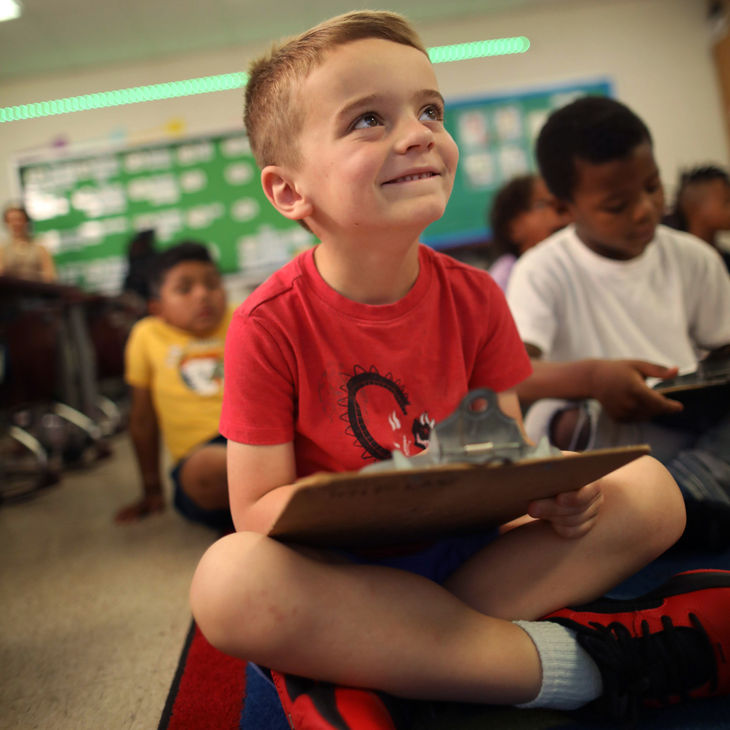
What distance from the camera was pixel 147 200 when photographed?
4.31 meters

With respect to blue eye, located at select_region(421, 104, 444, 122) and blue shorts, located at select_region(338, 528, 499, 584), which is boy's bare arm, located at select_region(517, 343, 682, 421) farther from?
blue eye, located at select_region(421, 104, 444, 122)

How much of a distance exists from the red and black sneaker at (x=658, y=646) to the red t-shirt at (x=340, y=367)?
235 mm

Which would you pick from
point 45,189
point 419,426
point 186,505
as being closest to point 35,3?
point 45,189

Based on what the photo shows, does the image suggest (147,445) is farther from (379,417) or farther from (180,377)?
(379,417)

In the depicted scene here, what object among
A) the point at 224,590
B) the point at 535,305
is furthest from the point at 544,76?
the point at 224,590

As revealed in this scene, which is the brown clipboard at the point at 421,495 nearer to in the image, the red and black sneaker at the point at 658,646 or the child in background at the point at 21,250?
the red and black sneaker at the point at 658,646

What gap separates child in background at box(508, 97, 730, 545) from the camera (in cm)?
98

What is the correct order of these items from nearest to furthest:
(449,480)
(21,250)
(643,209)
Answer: (449,480) < (643,209) < (21,250)

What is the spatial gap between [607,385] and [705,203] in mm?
1148

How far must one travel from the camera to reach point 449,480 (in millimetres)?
462

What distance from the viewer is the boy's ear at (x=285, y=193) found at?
2.27ft

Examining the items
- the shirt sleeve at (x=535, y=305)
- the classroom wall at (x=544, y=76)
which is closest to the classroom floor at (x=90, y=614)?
the shirt sleeve at (x=535, y=305)

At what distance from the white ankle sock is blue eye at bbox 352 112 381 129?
0.48 meters

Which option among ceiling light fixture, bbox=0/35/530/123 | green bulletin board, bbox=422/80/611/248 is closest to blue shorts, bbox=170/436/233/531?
green bulletin board, bbox=422/80/611/248
